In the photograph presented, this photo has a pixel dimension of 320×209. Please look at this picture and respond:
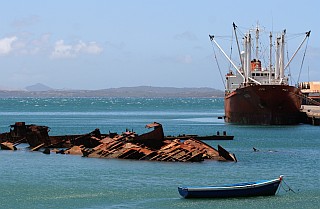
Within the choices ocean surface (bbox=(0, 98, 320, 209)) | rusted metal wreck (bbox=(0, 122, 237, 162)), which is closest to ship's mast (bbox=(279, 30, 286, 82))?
ocean surface (bbox=(0, 98, 320, 209))

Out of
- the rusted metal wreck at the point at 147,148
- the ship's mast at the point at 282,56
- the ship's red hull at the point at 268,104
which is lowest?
the rusted metal wreck at the point at 147,148

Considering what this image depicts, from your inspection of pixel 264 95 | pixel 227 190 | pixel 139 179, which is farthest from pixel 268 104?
pixel 227 190

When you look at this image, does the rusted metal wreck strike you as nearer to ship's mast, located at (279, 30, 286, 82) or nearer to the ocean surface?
the ocean surface

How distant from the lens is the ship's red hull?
9900 centimetres

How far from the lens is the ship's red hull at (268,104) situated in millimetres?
99000

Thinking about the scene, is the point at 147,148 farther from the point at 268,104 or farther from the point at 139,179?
the point at 268,104

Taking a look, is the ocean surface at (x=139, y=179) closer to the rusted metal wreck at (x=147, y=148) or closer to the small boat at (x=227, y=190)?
the small boat at (x=227, y=190)

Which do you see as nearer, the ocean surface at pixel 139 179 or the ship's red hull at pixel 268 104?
the ocean surface at pixel 139 179

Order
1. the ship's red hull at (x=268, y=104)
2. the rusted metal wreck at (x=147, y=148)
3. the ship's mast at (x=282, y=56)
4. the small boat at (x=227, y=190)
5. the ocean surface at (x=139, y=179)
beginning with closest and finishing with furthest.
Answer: the small boat at (x=227, y=190)
the ocean surface at (x=139, y=179)
the rusted metal wreck at (x=147, y=148)
the ship's red hull at (x=268, y=104)
the ship's mast at (x=282, y=56)

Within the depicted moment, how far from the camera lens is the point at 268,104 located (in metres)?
99.7

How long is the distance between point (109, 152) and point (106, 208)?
66.3 feet

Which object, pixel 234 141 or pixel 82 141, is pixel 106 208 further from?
pixel 234 141

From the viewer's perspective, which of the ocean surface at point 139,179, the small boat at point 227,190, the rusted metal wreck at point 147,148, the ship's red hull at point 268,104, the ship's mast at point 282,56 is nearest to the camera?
the small boat at point 227,190

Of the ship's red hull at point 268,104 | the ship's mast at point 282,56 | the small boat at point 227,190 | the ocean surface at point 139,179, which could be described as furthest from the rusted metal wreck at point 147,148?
the ship's mast at point 282,56
